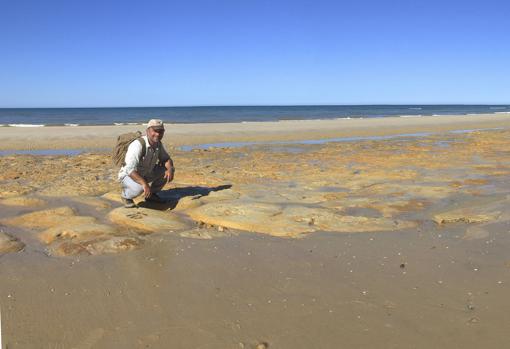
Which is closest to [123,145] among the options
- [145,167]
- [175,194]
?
[145,167]

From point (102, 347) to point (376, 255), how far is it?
8.43 ft

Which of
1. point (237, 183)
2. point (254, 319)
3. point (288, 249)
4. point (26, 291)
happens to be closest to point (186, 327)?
point (254, 319)

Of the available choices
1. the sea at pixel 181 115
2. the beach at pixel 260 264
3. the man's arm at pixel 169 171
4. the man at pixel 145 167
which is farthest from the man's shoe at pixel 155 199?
the sea at pixel 181 115

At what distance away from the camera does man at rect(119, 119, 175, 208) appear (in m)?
6.01

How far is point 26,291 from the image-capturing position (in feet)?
11.8

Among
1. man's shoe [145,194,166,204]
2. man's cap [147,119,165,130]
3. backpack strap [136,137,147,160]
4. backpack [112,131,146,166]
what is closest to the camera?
man's cap [147,119,165,130]

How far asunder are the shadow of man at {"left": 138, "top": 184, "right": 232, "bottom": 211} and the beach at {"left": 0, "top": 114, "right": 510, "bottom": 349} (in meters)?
0.04

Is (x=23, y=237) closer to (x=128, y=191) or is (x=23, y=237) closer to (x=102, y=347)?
(x=128, y=191)

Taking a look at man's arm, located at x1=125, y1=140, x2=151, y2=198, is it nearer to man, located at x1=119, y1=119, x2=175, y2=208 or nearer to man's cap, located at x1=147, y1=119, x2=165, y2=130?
man, located at x1=119, y1=119, x2=175, y2=208

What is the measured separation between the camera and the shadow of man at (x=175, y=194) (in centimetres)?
645

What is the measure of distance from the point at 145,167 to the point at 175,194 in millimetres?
971

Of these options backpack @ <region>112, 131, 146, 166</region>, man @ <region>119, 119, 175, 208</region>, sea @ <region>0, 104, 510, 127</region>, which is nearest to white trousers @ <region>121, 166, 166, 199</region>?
man @ <region>119, 119, 175, 208</region>

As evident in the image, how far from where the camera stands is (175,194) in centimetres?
721

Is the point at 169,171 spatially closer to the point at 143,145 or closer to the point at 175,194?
the point at 143,145
